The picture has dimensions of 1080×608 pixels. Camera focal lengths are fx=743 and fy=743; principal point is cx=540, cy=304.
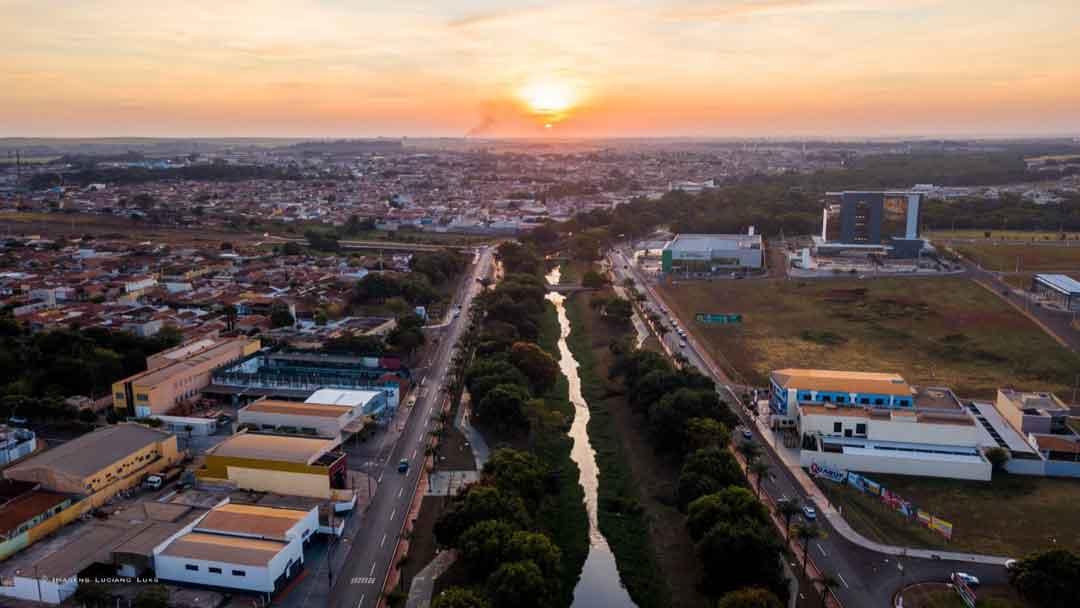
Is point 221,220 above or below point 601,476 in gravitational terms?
above

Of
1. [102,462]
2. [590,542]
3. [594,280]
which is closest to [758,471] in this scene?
[590,542]

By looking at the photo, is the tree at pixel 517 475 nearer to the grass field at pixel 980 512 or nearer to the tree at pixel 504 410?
the tree at pixel 504 410

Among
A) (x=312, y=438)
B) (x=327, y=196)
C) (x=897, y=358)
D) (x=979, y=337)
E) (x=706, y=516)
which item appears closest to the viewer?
(x=706, y=516)

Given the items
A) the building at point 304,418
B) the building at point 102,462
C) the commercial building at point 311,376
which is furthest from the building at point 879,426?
the building at point 102,462

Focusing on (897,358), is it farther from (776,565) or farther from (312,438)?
(312,438)

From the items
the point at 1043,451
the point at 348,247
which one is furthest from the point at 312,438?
the point at 348,247

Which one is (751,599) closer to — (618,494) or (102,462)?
(618,494)
